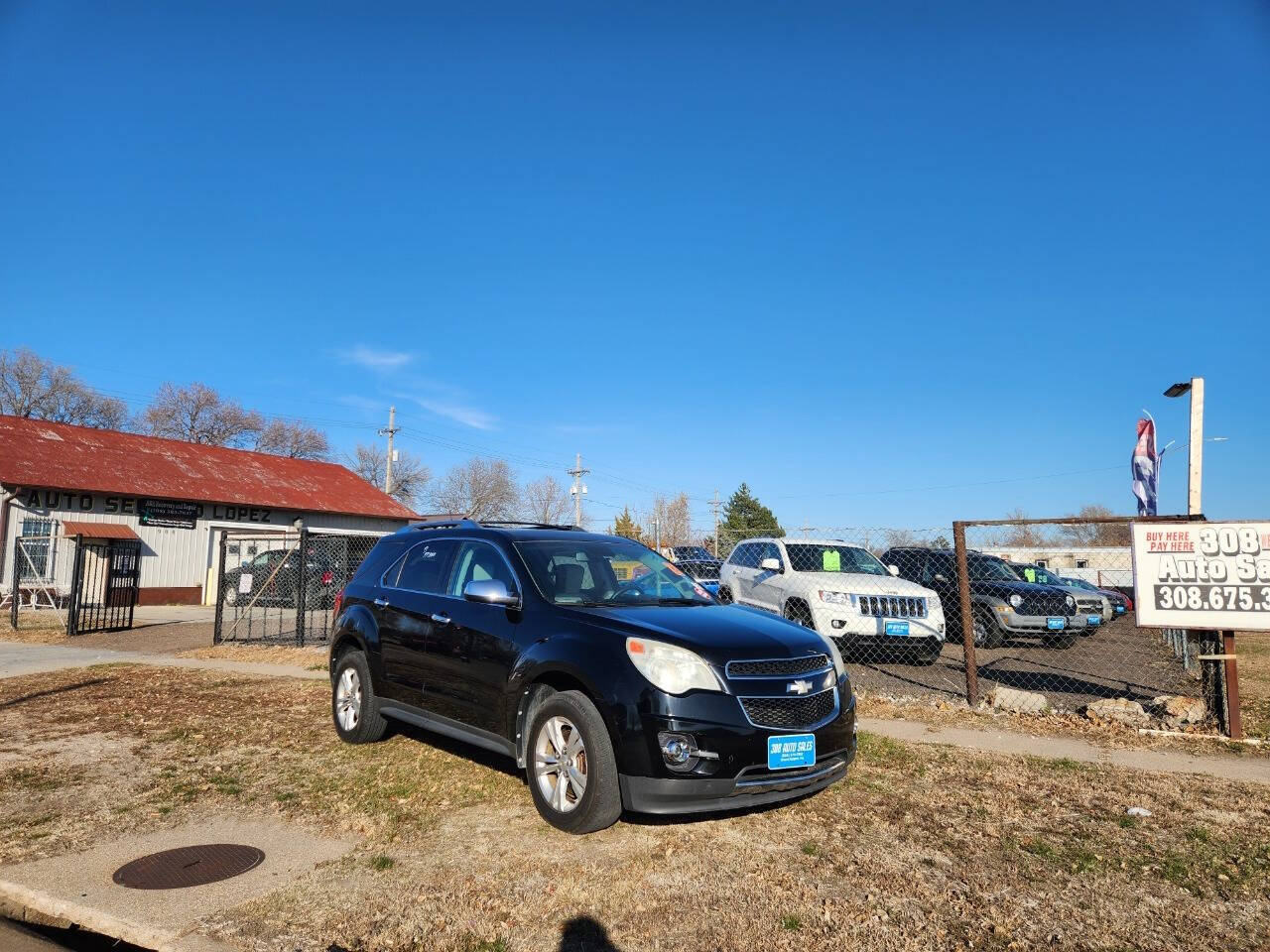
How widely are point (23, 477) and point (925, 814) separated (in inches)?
1004

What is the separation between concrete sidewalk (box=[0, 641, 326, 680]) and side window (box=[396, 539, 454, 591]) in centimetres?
487

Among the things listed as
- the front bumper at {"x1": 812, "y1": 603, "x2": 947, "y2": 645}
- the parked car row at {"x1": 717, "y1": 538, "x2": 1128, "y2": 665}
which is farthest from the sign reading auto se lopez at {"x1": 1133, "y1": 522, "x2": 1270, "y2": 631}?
the front bumper at {"x1": 812, "y1": 603, "x2": 947, "y2": 645}

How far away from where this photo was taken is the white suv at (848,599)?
9.92m

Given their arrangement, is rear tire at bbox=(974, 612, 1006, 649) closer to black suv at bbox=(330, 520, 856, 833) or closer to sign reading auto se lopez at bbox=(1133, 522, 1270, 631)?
sign reading auto se lopez at bbox=(1133, 522, 1270, 631)

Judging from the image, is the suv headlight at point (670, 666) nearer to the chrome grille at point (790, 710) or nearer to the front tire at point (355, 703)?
the chrome grille at point (790, 710)

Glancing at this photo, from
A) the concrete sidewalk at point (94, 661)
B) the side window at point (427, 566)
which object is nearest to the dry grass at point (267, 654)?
the concrete sidewalk at point (94, 661)

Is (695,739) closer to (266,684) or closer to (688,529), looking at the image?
(266,684)

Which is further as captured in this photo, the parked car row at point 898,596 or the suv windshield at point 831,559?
the suv windshield at point 831,559

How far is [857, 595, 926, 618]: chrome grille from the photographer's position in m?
10.0

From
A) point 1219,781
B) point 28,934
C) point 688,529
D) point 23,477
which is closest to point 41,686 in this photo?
point 28,934

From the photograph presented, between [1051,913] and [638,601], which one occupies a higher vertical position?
[638,601]

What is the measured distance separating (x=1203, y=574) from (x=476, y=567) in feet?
20.3

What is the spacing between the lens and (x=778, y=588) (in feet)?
35.9

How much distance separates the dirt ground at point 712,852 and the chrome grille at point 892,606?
12.1ft
